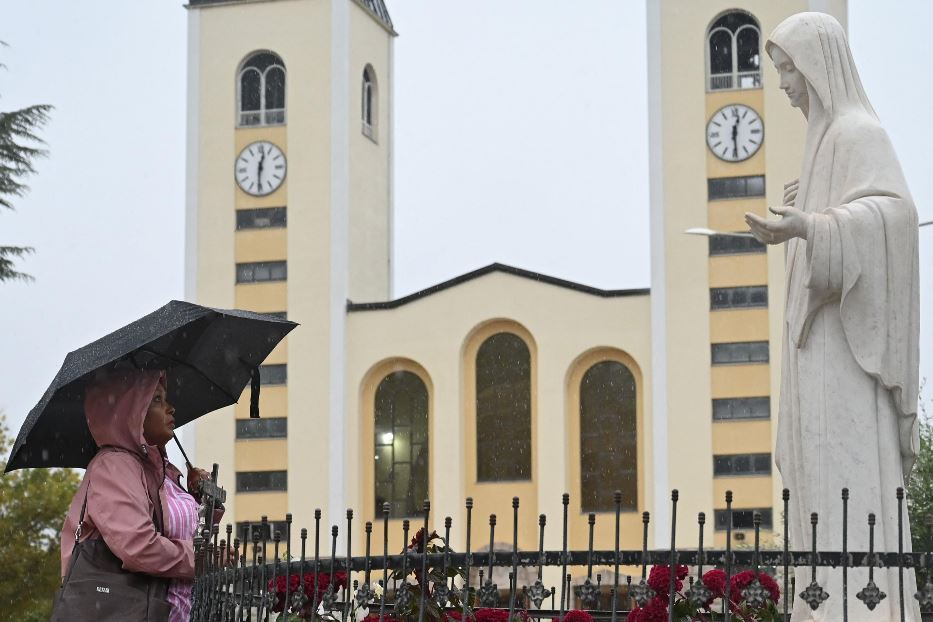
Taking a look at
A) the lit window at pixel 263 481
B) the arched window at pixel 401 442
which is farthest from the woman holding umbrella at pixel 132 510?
the lit window at pixel 263 481

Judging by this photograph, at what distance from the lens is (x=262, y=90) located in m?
51.4

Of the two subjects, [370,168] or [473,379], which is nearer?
[473,379]

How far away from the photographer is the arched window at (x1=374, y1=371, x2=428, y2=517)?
48844 mm

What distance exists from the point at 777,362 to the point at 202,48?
20067 millimetres

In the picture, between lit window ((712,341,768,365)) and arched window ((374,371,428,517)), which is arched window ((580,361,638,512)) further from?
arched window ((374,371,428,517))

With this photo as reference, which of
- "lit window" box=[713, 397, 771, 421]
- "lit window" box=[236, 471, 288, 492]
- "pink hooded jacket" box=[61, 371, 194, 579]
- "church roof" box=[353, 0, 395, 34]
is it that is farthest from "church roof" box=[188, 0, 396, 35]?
"pink hooded jacket" box=[61, 371, 194, 579]

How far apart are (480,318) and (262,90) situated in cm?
997

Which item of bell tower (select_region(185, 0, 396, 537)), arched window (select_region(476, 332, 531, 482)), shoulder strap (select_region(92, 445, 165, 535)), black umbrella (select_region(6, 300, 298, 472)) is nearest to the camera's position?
shoulder strap (select_region(92, 445, 165, 535))

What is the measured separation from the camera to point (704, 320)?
4631 cm

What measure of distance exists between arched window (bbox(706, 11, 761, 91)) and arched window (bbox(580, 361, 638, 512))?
8514mm

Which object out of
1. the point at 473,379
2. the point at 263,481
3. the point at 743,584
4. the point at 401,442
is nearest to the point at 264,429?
the point at 263,481

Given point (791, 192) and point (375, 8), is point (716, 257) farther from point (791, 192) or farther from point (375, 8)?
point (791, 192)

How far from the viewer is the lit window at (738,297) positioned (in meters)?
46.0

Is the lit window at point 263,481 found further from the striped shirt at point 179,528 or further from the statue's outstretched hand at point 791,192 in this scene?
the striped shirt at point 179,528
